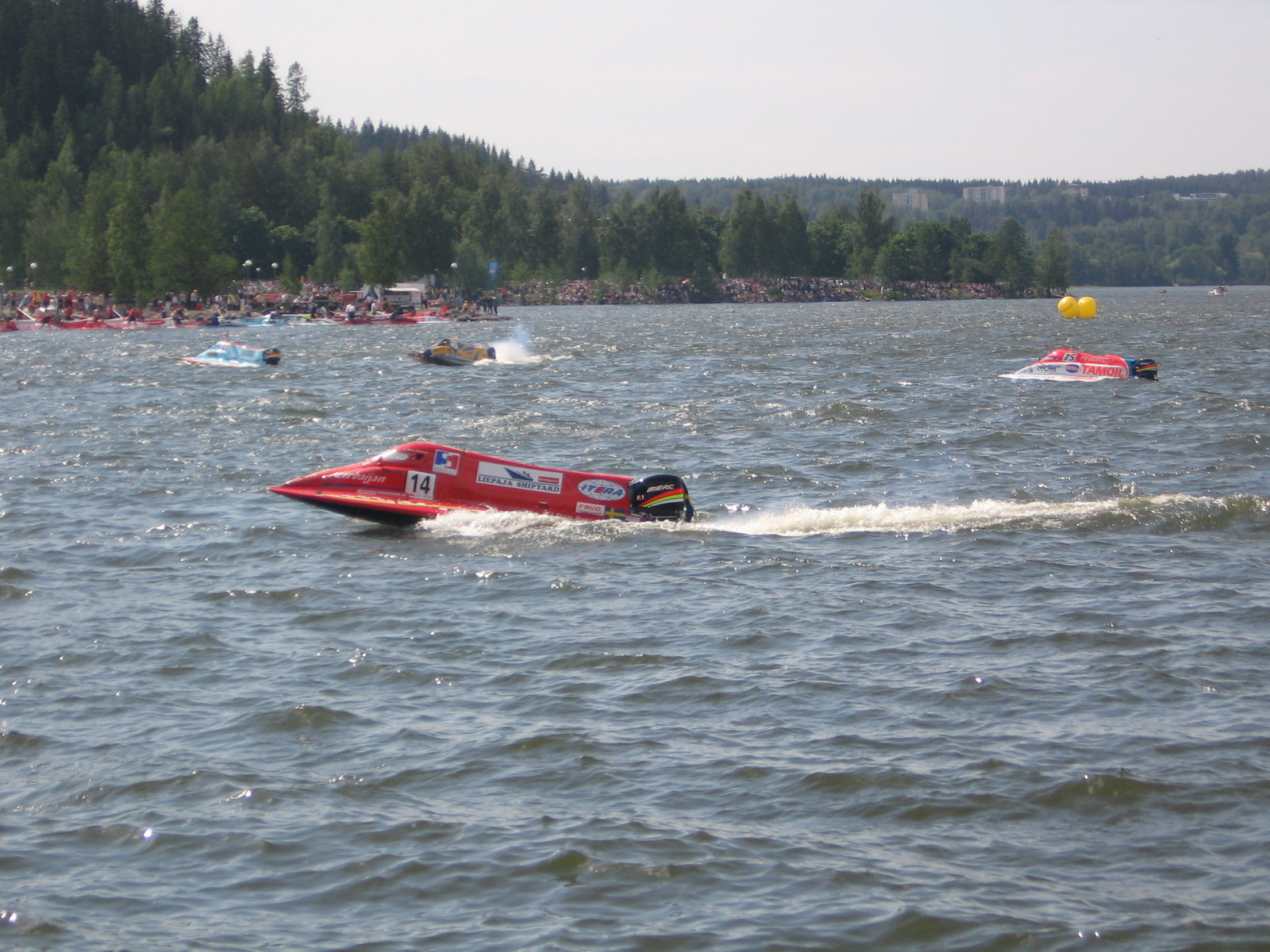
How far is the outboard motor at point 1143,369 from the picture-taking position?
50812mm

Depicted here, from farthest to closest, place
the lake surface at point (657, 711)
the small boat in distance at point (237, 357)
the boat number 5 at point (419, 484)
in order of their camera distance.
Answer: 1. the small boat in distance at point (237, 357)
2. the boat number 5 at point (419, 484)
3. the lake surface at point (657, 711)

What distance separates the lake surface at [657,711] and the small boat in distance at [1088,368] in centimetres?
1967

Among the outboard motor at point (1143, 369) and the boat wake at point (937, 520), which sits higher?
the outboard motor at point (1143, 369)

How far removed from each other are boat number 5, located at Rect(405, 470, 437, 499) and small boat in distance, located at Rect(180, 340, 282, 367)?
1566 inches

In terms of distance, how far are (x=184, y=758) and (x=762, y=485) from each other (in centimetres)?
1714

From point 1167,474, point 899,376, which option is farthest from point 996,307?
point 1167,474

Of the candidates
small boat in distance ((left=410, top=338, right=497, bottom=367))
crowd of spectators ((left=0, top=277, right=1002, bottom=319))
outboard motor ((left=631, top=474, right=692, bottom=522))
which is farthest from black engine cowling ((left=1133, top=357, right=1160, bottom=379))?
crowd of spectators ((left=0, top=277, right=1002, bottom=319))

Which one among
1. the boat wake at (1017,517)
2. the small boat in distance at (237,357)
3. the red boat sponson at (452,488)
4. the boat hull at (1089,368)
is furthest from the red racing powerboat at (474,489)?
the small boat in distance at (237,357)

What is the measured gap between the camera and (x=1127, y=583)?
18.8m

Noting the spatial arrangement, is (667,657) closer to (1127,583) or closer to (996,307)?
(1127,583)

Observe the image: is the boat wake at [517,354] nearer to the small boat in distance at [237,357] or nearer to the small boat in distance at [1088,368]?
the small boat in distance at [237,357]

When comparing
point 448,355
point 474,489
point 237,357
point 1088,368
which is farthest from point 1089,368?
point 237,357

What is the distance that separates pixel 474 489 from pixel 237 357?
42108 millimetres

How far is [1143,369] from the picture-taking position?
5097 cm
